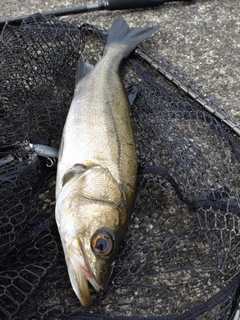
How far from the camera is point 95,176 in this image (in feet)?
7.92

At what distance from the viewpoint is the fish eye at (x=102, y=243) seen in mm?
2111

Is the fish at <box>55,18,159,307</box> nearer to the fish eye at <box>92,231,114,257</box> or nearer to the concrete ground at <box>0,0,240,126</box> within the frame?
the fish eye at <box>92,231,114,257</box>

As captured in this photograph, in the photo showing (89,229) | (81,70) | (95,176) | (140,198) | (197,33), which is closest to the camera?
(89,229)

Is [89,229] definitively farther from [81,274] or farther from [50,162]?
[50,162]

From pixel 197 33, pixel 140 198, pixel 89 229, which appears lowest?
pixel 140 198

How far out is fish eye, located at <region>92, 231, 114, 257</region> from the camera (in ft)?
6.93

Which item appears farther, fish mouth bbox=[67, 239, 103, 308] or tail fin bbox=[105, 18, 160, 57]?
tail fin bbox=[105, 18, 160, 57]

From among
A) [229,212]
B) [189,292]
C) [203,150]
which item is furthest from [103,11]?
[189,292]

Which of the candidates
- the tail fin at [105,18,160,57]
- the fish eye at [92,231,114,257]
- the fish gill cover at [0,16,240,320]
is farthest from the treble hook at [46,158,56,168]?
the tail fin at [105,18,160,57]

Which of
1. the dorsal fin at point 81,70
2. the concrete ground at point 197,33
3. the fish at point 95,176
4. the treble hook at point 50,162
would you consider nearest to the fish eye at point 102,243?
the fish at point 95,176

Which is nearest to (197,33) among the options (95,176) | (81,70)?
(81,70)

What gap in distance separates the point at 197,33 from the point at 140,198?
7.16 ft

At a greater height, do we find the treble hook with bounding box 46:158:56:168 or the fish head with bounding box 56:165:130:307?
the treble hook with bounding box 46:158:56:168

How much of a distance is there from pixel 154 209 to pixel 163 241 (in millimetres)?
292
